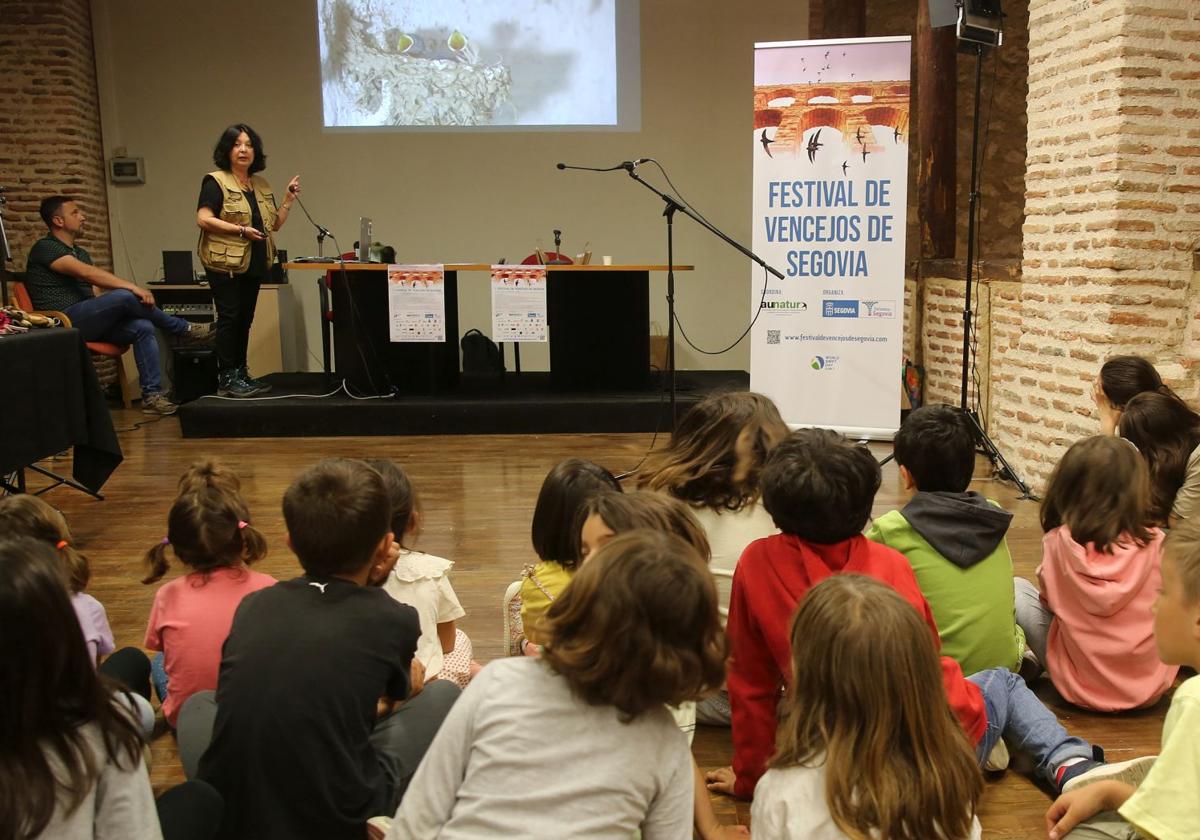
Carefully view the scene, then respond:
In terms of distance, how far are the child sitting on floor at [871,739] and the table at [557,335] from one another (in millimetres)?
4783

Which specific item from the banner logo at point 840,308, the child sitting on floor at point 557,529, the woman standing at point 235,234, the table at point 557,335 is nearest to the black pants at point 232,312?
the woman standing at point 235,234

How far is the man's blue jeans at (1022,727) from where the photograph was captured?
2.08m

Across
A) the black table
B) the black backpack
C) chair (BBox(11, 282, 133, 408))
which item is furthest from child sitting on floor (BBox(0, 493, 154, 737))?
the black backpack

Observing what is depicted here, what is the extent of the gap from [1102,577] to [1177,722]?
1055 millimetres

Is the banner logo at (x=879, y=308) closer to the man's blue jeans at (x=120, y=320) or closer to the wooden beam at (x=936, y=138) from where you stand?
the wooden beam at (x=936, y=138)

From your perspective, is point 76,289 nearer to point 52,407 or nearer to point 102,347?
point 102,347

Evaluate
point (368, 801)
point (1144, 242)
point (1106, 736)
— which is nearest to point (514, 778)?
point (368, 801)

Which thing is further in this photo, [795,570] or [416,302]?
[416,302]

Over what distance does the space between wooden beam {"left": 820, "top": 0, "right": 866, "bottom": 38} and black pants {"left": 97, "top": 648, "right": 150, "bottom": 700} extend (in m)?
6.51

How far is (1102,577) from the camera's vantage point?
2.28 m

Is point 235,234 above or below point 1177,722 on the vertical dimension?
above

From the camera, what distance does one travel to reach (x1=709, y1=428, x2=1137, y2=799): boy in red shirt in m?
1.87

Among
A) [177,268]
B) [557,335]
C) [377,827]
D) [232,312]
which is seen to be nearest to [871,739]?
[377,827]

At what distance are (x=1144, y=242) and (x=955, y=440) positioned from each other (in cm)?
234
